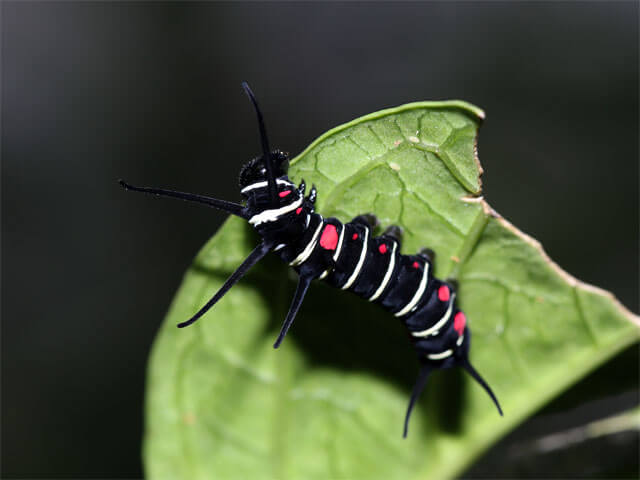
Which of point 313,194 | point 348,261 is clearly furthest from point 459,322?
point 313,194

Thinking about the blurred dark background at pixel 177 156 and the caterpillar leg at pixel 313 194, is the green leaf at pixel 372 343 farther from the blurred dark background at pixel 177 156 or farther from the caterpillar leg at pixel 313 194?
the blurred dark background at pixel 177 156

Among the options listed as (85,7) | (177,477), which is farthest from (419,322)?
(85,7)

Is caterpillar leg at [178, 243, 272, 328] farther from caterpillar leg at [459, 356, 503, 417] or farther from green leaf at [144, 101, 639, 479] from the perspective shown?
caterpillar leg at [459, 356, 503, 417]

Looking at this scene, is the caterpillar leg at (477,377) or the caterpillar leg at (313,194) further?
the caterpillar leg at (477,377)

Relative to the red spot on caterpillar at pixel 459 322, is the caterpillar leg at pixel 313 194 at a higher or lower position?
higher

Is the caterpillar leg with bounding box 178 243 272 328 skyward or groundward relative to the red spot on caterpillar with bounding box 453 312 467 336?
skyward

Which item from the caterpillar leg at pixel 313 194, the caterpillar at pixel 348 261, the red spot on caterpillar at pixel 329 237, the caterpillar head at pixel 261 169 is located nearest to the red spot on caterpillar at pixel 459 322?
Result: the caterpillar at pixel 348 261

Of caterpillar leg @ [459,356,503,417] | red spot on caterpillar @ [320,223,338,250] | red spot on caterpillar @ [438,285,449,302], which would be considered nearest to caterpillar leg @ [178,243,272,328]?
red spot on caterpillar @ [320,223,338,250]

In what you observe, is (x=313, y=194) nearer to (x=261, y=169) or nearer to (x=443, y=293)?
(x=261, y=169)
